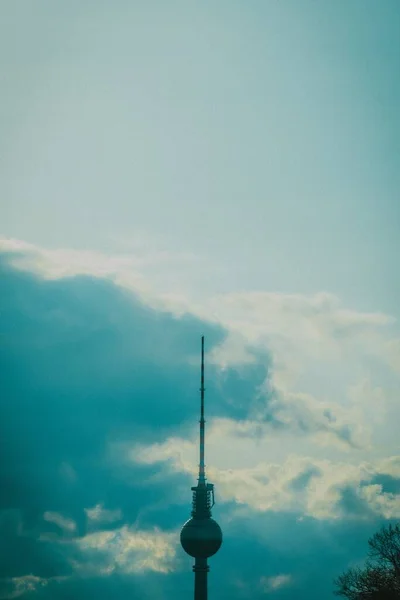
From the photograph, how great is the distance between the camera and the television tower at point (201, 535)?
117m

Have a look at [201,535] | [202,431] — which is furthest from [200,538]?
[202,431]

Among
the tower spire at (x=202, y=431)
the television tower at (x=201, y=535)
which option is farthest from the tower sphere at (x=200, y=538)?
the tower spire at (x=202, y=431)

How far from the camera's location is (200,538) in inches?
4592

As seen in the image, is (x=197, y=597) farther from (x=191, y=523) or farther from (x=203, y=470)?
(x=203, y=470)

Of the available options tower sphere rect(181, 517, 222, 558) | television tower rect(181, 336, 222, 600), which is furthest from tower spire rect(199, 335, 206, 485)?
tower sphere rect(181, 517, 222, 558)

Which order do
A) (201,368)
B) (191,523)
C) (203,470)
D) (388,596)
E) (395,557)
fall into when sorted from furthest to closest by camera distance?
(201,368)
(203,470)
(191,523)
(395,557)
(388,596)

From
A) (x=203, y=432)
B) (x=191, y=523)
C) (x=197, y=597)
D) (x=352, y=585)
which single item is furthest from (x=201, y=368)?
(x=352, y=585)

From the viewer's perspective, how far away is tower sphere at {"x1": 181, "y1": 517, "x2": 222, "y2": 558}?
4596 inches

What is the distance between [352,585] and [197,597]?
6858cm

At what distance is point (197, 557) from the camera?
390 feet

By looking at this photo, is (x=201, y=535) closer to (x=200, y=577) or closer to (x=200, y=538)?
(x=200, y=538)

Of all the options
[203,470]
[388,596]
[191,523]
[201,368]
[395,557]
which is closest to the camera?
[388,596]

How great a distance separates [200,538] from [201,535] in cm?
55

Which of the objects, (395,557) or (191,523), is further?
(191,523)
